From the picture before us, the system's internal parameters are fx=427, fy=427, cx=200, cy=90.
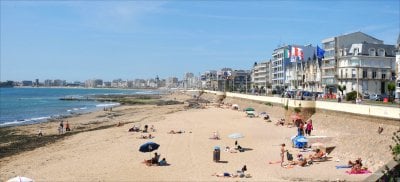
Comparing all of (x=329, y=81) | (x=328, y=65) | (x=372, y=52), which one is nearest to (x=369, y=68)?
(x=372, y=52)

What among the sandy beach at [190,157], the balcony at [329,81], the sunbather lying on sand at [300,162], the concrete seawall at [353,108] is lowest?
the sandy beach at [190,157]

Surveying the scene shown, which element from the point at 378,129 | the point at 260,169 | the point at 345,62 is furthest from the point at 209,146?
the point at 345,62

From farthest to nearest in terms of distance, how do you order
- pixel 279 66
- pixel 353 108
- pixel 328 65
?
pixel 279 66, pixel 328 65, pixel 353 108

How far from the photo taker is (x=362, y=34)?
79.5 m

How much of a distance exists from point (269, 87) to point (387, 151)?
112 meters

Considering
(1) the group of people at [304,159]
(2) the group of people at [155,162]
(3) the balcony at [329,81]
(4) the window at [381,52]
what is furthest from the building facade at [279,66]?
(2) the group of people at [155,162]

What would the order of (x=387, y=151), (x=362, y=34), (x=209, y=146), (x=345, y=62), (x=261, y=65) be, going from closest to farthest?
(x=387, y=151) < (x=209, y=146) < (x=345, y=62) < (x=362, y=34) < (x=261, y=65)

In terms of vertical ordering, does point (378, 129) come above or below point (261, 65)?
below

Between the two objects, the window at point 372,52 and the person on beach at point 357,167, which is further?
the window at point 372,52

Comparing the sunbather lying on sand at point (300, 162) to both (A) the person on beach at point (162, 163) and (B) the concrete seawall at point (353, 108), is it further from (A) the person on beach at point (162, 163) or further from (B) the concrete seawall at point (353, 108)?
(B) the concrete seawall at point (353, 108)

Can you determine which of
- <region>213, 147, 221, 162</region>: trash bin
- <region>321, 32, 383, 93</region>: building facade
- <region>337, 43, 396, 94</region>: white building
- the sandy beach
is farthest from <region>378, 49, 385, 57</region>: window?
<region>213, 147, 221, 162</region>: trash bin

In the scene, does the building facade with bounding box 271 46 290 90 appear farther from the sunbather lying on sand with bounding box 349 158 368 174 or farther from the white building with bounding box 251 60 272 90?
the sunbather lying on sand with bounding box 349 158 368 174

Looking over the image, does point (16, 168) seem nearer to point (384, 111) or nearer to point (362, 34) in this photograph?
point (384, 111)

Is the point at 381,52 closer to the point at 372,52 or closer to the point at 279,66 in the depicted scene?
the point at 372,52
